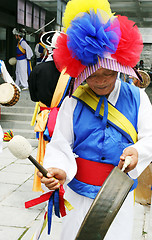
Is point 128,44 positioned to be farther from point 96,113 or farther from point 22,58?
point 22,58

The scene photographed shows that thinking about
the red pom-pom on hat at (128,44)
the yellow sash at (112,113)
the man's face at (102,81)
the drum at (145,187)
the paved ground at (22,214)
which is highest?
the red pom-pom on hat at (128,44)

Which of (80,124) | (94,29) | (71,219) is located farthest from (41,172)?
(94,29)

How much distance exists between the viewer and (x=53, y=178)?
169 centimetres

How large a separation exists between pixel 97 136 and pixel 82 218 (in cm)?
53

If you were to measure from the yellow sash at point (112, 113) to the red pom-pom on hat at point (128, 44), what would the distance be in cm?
28

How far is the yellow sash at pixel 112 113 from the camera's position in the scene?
1962 millimetres

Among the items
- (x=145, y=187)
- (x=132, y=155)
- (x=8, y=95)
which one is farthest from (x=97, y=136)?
(x=8, y=95)

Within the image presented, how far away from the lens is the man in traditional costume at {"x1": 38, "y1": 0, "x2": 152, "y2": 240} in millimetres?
1814

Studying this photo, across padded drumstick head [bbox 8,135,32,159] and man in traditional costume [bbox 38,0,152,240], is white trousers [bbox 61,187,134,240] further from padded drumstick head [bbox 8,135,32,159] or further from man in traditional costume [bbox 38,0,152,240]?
padded drumstick head [bbox 8,135,32,159]

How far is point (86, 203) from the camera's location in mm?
2039

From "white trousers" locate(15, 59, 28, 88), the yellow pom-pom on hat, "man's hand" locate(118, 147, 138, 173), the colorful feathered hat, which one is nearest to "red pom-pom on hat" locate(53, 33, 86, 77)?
the colorful feathered hat

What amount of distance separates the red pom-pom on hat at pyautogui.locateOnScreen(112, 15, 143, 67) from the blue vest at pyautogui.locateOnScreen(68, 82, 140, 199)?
26 cm

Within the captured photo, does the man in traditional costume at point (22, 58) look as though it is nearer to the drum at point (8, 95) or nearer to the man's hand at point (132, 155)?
the drum at point (8, 95)

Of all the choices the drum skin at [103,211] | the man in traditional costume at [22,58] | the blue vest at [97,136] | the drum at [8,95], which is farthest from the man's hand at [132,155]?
the man in traditional costume at [22,58]
